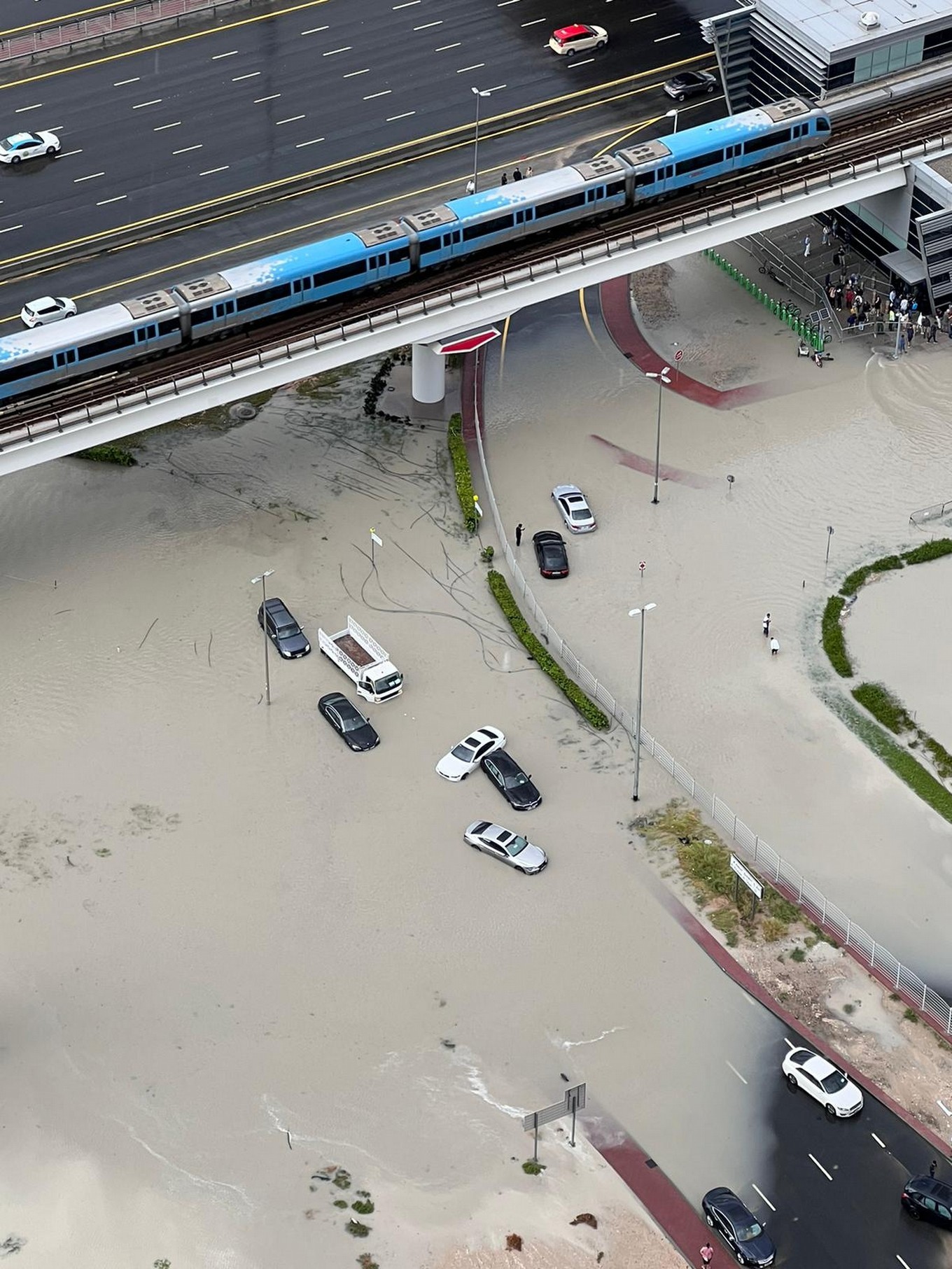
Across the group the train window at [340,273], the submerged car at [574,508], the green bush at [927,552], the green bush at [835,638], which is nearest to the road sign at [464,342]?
the train window at [340,273]

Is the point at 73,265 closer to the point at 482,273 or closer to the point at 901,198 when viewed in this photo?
the point at 482,273

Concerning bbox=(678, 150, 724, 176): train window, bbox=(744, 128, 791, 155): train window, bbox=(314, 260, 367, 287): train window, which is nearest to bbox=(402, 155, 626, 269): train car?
bbox=(314, 260, 367, 287): train window

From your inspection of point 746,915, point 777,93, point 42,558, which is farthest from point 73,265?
point 746,915

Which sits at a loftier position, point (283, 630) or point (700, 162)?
point (700, 162)

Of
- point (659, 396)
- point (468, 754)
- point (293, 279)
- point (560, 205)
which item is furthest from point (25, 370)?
point (659, 396)

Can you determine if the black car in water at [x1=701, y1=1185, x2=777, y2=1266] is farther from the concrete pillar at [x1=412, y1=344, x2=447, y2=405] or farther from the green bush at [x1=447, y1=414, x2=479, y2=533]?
the concrete pillar at [x1=412, y1=344, x2=447, y2=405]

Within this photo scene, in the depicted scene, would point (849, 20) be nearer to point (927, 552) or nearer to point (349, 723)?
point (927, 552)
